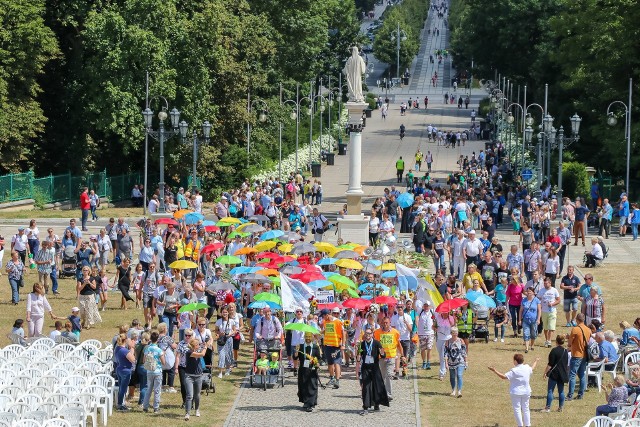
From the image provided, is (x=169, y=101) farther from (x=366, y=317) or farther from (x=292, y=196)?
(x=366, y=317)

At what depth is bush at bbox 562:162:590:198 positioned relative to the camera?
209ft

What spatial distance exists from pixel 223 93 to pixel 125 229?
82.6 ft

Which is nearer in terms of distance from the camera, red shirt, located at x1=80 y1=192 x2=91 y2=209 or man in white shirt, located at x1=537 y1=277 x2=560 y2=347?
man in white shirt, located at x1=537 y1=277 x2=560 y2=347

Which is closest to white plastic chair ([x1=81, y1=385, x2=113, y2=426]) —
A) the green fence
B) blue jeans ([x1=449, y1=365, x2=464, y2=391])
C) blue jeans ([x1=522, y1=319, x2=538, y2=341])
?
blue jeans ([x1=449, y1=365, x2=464, y2=391])

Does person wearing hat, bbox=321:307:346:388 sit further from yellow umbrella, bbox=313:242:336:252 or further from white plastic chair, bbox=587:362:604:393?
yellow umbrella, bbox=313:242:336:252

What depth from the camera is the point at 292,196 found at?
179 ft

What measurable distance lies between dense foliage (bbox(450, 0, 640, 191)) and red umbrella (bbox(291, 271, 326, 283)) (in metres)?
30.1

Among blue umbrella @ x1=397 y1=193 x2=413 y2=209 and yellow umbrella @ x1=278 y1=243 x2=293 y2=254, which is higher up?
blue umbrella @ x1=397 y1=193 x2=413 y2=209

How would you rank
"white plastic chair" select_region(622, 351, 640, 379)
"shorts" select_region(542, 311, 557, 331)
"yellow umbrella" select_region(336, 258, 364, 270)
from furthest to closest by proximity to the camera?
"yellow umbrella" select_region(336, 258, 364, 270)
"shorts" select_region(542, 311, 557, 331)
"white plastic chair" select_region(622, 351, 640, 379)

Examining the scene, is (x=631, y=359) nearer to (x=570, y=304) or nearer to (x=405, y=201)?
(x=570, y=304)

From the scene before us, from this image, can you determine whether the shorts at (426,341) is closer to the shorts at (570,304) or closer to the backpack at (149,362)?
the shorts at (570,304)

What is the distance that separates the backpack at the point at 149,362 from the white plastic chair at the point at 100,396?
3.83ft

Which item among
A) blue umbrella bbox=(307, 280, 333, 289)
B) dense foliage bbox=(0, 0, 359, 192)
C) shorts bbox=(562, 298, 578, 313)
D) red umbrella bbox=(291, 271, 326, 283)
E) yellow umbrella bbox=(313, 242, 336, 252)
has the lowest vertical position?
shorts bbox=(562, 298, 578, 313)

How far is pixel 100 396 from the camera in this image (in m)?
23.6
